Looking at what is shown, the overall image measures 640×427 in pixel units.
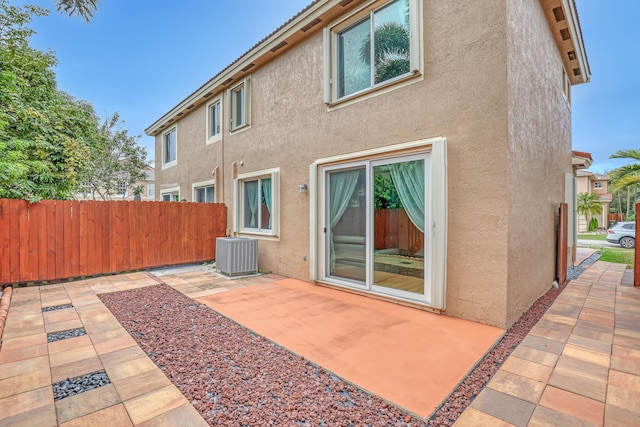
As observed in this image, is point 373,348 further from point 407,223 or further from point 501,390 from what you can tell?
point 407,223

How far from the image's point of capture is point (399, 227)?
5.38 meters

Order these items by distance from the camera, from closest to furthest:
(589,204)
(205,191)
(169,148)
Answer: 1. (205,191)
2. (169,148)
3. (589,204)

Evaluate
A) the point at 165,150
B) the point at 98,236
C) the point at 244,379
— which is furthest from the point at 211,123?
the point at 244,379

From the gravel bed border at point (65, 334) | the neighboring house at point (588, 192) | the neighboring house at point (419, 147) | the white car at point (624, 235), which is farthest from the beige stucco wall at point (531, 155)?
the neighboring house at point (588, 192)

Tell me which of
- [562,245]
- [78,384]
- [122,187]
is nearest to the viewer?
[78,384]

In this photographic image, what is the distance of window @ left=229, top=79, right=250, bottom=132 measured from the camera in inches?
353

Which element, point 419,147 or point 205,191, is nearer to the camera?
point 419,147

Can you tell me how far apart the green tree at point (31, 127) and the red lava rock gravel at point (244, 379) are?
17.2 ft

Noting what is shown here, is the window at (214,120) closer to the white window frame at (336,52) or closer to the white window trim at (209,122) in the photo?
the white window trim at (209,122)

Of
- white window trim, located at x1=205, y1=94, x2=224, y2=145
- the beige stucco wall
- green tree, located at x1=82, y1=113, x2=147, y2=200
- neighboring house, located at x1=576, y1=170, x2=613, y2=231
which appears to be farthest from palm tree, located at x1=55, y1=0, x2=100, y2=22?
neighboring house, located at x1=576, y1=170, x2=613, y2=231

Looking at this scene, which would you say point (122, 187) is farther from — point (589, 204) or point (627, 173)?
point (589, 204)

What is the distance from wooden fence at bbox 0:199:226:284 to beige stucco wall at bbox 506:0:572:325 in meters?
8.28

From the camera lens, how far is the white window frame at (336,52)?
16.2ft

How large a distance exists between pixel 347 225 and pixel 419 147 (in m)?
2.09
